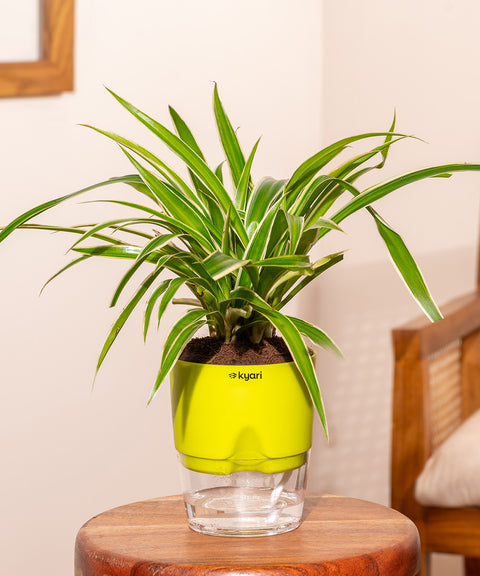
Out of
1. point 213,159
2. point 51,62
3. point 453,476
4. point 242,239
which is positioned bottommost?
point 453,476

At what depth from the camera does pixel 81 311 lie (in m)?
1.42

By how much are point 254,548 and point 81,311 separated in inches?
27.8

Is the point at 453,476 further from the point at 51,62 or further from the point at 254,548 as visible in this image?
the point at 51,62

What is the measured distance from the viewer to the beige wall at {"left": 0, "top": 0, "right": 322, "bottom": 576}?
129 centimetres

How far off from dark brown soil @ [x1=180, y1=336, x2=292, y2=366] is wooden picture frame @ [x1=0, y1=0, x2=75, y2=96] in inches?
23.7

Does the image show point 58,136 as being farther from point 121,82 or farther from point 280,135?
point 280,135

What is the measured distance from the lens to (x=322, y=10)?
2.17 meters

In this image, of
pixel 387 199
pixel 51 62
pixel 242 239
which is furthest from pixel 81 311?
pixel 387 199

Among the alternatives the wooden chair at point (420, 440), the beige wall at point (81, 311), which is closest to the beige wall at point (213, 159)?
the beige wall at point (81, 311)

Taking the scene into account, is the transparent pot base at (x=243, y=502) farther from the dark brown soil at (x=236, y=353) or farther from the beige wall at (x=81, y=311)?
the beige wall at (x=81, y=311)

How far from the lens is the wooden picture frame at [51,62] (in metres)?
1.26

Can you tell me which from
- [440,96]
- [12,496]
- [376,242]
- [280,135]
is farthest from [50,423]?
[440,96]

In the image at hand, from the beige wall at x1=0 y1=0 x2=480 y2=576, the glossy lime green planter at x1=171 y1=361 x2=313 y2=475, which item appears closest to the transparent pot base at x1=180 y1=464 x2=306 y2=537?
the glossy lime green planter at x1=171 y1=361 x2=313 y2=475

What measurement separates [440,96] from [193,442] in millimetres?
1455
